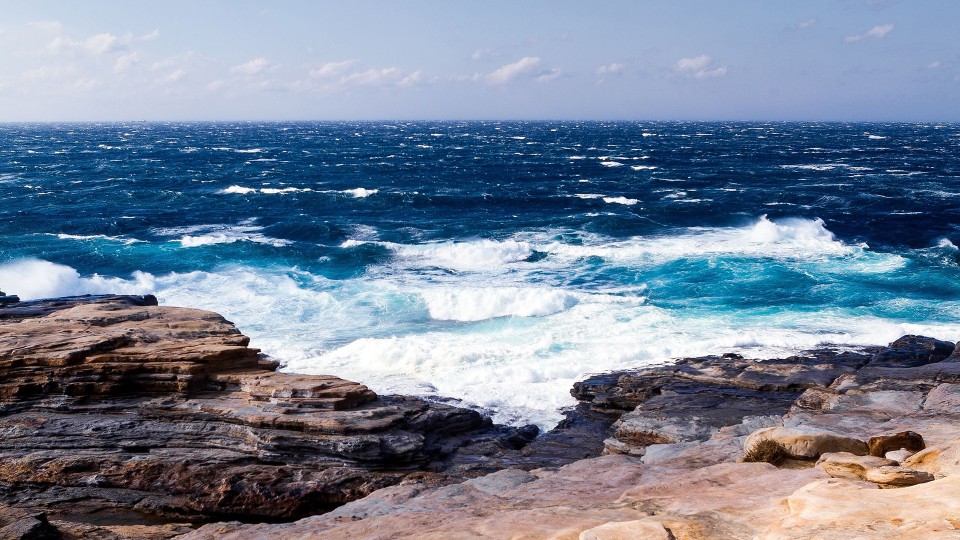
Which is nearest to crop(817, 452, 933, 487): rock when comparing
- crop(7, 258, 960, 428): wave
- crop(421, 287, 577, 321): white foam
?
crop(7, 258, 960, 428): wave

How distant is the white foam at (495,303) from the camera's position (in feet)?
102

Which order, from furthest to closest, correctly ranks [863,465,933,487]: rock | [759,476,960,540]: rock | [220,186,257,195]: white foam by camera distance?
[220,186,257,195]: white foam < [863,465,933,487]: rock < [759,476,960,540]: rock

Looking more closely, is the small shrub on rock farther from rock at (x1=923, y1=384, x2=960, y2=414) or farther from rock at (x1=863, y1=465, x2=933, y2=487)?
rock at (x1=923, y1=384, x2=960, y2=414)

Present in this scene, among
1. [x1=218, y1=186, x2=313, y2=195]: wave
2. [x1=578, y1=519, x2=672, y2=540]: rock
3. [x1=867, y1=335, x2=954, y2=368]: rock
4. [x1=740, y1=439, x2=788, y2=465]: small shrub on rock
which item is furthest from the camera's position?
[x1=218, y1=186, x2=313, y2=195]: wave

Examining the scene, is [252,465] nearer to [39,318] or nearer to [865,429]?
[39,318]

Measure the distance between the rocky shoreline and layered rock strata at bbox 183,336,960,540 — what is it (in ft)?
0.18

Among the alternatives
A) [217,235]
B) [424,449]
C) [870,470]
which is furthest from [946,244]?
[217,235]

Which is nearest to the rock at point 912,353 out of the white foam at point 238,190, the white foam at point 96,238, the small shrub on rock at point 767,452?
the small shrub on rock at point 767,452

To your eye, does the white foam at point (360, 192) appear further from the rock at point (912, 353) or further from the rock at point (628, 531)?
the rock at point (628, 531)

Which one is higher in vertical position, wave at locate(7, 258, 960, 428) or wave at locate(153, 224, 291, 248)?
wave at locate(153, 224, 291, 248)

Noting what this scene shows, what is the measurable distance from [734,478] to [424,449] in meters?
7.69

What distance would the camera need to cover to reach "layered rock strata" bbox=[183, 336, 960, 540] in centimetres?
812

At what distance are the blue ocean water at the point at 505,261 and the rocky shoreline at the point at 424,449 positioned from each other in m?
4.21

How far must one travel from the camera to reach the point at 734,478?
36.5 feet
